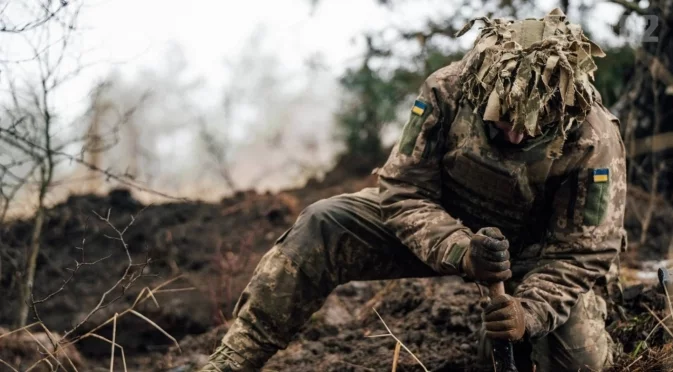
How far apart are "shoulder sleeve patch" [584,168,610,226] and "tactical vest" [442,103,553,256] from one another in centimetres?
18

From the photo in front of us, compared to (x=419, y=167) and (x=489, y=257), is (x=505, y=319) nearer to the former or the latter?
(x=489, y=257)

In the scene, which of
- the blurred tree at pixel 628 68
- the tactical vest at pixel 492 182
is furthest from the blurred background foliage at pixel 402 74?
the tactical vest at pixel 492 182

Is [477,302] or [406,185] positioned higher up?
[406,185]

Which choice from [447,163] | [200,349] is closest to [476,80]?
[447,163]

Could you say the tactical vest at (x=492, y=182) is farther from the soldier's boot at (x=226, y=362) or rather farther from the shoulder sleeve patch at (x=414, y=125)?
the soldier's boot at (x=226, y=362)

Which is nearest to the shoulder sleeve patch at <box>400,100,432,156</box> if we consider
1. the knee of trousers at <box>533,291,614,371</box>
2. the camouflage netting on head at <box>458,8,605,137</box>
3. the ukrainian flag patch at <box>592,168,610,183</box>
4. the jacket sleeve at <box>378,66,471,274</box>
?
the jacket sleeve at <box>378,66,471,274</box>

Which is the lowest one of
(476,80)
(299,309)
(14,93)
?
(299,309)

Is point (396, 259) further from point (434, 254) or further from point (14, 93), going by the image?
point (14, 93)

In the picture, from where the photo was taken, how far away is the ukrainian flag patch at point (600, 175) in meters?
3.39

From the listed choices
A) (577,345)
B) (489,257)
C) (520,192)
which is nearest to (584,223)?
(520,192)

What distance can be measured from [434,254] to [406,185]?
37 cm

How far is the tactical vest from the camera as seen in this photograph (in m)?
3.47

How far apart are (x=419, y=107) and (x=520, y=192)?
0.54 meters

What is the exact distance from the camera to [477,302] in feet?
15.2
